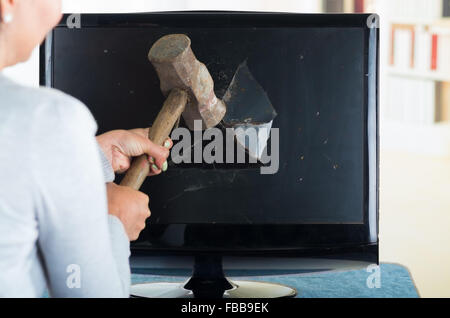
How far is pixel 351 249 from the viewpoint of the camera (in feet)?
4.15

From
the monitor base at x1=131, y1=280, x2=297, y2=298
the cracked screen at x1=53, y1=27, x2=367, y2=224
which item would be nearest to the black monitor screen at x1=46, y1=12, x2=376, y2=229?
the cracked screen at x1=53, y1=27, x2=367, y2=224

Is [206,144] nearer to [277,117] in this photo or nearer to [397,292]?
[277,117]

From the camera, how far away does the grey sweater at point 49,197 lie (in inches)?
26.2

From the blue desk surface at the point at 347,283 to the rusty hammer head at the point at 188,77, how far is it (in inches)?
11.2

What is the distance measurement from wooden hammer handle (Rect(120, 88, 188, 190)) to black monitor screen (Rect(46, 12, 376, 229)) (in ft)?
0.15

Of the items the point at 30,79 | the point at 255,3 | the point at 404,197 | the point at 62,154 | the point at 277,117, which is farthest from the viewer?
the point at 255,3

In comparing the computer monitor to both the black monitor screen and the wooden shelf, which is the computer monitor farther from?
the wooden shelf

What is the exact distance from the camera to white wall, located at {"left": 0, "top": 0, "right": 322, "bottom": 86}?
2361mm

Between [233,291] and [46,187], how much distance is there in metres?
0.67

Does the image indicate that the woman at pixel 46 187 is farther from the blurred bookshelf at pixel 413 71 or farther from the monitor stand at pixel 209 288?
the blurred bookshelf at pixel 413 71

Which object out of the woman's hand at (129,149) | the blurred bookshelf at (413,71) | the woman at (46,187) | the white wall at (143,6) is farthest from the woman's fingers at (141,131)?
the blurred bookshelf at (413,71)

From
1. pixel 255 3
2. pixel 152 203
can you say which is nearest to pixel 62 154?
pixel 152 203

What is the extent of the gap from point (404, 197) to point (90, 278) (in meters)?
3.40

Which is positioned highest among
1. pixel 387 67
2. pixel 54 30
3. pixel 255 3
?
pixel 255 3
